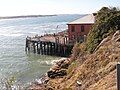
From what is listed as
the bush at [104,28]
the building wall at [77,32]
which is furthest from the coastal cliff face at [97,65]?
the building wall at [77,32]

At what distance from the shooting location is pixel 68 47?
4797cm

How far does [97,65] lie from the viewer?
1812 cm

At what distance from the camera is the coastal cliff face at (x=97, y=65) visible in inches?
564

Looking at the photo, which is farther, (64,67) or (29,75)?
(29,75)

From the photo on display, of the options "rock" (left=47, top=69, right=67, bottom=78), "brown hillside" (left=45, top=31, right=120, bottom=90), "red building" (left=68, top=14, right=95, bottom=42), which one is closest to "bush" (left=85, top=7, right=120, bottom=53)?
"brown hillside" (left=45, top=31, right=120, bottom=90)

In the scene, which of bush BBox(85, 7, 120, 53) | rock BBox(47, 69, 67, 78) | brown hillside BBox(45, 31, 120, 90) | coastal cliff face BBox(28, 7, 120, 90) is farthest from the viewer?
rock BBox(47, 69, 67, 78)

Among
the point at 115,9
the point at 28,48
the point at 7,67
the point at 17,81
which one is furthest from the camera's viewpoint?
the point at 28,48

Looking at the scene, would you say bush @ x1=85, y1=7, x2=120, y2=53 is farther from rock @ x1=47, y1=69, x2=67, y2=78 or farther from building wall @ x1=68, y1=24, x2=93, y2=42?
building wall @ x1=68, y1=24, x2=93, y2=42

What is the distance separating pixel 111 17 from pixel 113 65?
10391 millimetres

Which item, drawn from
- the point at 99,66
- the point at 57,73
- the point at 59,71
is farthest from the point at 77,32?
the point at 99,66

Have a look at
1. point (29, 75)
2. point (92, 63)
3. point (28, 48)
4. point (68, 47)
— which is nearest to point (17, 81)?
point (29, 75)

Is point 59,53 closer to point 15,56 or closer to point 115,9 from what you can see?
point 15,56

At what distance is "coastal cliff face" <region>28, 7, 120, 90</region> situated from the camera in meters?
14.3

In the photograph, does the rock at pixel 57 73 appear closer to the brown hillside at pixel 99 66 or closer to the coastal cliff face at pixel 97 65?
the coastal cliff face at pixel 97 65
